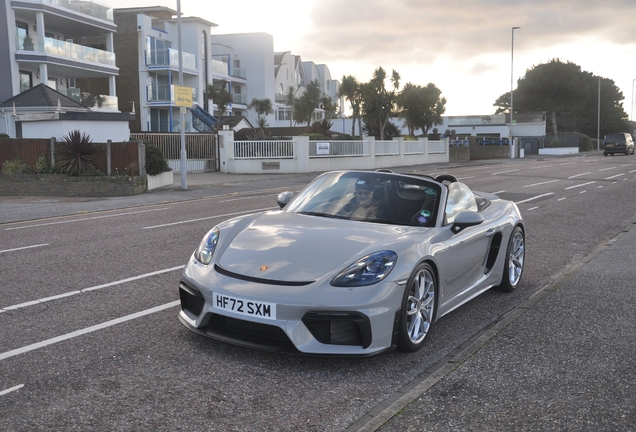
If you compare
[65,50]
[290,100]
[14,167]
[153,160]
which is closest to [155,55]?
[65,50]

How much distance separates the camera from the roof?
3044cm

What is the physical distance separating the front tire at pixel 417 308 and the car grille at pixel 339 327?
38cm

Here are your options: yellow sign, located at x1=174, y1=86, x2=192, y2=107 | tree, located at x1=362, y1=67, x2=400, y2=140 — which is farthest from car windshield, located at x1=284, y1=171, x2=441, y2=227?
tree, located at x1=362, y1=67, x2=400, y2=140

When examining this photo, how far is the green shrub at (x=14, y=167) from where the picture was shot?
72.3 feet

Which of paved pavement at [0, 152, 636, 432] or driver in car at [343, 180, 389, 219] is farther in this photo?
driver in car at [343, 180, 389, 219]

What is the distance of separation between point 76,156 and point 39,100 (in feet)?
35.1

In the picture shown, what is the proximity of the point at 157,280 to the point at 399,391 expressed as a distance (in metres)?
3.93

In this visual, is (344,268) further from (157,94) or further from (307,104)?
(307,104)

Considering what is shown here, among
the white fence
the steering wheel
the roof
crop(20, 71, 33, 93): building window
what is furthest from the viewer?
crop(20, 71, 33, 93): building window

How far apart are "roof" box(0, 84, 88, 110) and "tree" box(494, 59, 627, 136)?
3085 inches

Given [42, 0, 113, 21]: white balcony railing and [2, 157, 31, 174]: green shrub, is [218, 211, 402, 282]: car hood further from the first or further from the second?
[42, 0, 113, 21]: white balcony railing

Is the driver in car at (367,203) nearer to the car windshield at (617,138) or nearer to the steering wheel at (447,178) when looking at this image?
the steering wheel at (447,178)

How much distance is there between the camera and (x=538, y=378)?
434 cm

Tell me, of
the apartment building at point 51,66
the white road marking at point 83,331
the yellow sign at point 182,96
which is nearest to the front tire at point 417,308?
the white road marking at point 83,331
